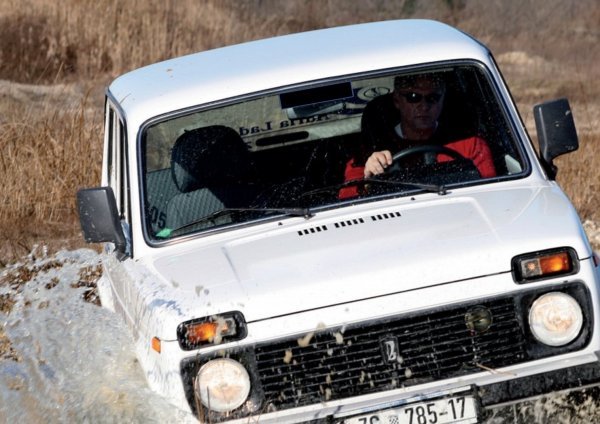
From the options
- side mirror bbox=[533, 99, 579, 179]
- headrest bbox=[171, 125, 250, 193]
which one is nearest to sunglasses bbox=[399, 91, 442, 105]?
side mirror bbox=[533, 99, 579, 179]

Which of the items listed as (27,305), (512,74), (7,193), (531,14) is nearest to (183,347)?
(27,305)

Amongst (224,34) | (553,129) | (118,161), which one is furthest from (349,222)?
(224,34)

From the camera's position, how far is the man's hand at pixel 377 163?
19.1 ft

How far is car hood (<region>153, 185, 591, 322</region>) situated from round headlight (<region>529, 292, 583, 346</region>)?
0.60 feet

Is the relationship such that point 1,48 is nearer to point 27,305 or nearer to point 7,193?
point 7,193

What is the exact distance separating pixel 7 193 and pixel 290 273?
6728 millimetres

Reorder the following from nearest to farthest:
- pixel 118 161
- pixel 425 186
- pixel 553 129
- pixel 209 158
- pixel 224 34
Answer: pixel 425 186 < pixel 553 129 < pixel 209 158 < pixel 118 161 < pixel 224 34

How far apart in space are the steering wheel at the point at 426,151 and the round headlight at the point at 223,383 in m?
1.45

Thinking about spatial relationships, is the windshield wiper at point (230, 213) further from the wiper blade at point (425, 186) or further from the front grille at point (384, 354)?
the front grille at point (384, 354)

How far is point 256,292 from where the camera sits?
4.81 m

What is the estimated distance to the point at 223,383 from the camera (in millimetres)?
4785

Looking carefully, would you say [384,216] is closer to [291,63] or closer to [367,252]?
[367,252]

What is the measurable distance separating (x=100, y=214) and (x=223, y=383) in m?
1.22

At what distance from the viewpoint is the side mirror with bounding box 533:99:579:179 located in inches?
229
